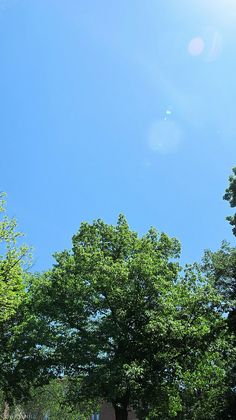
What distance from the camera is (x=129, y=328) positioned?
25188 millimetres

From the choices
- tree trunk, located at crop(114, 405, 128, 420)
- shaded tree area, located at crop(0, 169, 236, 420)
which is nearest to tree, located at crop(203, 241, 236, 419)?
shaded tree area, located at crop(0, 169, 236, 420)

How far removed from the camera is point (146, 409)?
86.0ft

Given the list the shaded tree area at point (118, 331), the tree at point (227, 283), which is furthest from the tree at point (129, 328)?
the tree at point (227, 283)

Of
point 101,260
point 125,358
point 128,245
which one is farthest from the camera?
point 128,245

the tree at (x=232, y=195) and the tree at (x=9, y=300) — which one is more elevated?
the tree at (x=232, y=195)

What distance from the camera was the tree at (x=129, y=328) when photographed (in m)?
24.4

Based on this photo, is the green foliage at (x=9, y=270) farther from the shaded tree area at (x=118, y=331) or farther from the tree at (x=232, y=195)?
the tree at (x=232, y=195)

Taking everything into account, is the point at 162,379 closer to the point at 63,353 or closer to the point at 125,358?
the point at 125,358

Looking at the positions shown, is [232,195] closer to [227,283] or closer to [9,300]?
[227,283]

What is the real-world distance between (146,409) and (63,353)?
19.3 feet

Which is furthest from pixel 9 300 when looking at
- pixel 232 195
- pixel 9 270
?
pixel 232 195

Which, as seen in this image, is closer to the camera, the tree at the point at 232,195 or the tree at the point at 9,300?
the tree at the point at 9,300

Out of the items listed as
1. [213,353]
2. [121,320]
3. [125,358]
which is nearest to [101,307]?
[121,320]

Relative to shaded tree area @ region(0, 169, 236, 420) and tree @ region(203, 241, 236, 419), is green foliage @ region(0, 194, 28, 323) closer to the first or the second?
shaded tree area @ region(0, 169, 236, 420)
